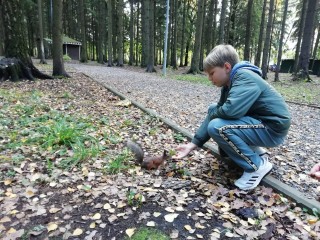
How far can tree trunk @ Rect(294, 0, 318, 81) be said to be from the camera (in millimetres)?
13439

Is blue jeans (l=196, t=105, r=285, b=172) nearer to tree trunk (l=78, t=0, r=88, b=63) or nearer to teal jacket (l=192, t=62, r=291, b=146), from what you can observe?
teal jacket (l=192, t=62, r=291, b=146)

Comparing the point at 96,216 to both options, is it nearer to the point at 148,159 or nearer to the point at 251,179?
the point at 148,159

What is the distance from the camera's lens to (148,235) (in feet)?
6.56

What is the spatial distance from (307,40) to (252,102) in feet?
44.5

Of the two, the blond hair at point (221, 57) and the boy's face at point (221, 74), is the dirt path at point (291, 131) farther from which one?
the blond hair at point (221, 57)

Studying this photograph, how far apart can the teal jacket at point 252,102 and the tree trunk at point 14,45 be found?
8.55 m

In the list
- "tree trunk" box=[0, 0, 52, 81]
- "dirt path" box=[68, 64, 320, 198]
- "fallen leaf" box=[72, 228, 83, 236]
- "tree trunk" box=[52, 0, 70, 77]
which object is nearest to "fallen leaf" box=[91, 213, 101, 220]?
"fallen leaf" box=[72, 228, 83, 236]

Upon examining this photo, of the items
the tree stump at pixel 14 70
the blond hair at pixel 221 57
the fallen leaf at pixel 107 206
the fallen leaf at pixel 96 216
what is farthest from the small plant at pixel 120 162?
the tree stump at pixel 14 70

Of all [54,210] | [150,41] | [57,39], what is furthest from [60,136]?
[150,41]

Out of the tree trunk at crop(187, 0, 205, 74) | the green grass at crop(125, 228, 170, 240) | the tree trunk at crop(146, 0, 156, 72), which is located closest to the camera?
the green grass at crop(125, 228, 170, 240)

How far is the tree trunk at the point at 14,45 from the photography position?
9047 millimetres

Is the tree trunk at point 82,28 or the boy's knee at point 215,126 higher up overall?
the tree trunk at point 82,28

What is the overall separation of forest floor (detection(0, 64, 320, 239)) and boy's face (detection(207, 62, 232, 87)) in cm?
106

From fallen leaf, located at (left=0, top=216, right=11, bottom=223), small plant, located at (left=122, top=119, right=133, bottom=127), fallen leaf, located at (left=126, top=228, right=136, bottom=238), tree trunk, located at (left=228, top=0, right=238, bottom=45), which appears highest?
tree trunk, located at (left=228, top=0, right=238, bottom=45)
